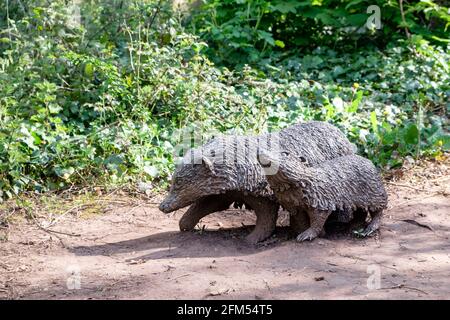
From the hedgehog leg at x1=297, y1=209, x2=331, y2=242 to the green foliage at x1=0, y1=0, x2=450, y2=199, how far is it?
6.24 feet

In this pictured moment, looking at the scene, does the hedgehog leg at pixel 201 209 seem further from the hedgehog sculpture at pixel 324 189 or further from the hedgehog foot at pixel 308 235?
the hedgehog foot at pixel 308 235

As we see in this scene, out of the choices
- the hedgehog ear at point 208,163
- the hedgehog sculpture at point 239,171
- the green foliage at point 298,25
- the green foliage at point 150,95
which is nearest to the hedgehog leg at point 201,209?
the hedgehog sculpture at point 239,171

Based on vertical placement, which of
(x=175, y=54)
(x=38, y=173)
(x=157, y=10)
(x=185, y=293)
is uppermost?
(x=157, y=10)

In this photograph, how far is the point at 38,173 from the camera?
21.8ft

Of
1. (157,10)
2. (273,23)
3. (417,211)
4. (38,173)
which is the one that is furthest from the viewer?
(273,23)

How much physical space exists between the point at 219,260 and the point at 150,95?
2861 millimetres

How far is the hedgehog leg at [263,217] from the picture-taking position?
5355mm

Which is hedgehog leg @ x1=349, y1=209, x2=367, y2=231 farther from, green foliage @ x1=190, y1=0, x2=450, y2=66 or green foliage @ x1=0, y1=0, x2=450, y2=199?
green foliage @ x1=190, y1=0, x2=450, y2=66

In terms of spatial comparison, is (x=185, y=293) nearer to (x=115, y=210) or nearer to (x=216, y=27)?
(x=115, y=210)

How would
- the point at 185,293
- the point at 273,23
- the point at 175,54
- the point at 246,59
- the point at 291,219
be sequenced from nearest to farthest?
the point at 185,293 < the point at 291,219 < the point at 175,54 < the point at 246,59 < the point at 273,23

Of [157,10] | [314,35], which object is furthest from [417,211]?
[314,35]

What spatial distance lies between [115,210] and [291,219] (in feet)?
5.45

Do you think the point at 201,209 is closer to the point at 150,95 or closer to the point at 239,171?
the point at 239,171

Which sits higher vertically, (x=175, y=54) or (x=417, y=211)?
(x=175, y=54)
